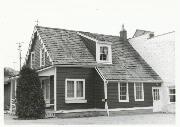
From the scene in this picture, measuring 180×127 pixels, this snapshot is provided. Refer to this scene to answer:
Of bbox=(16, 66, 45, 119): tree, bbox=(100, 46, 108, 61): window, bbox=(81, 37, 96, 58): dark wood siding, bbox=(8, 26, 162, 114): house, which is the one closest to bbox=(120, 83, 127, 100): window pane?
bbox=(8, 26, 162, 114): house

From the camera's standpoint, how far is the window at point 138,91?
27.6 metres

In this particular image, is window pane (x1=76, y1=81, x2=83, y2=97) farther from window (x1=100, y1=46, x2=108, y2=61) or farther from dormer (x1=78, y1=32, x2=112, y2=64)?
window (x1=100, y1=46, x2=108, y2=61)

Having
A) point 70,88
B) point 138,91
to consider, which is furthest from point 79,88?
point 138,91

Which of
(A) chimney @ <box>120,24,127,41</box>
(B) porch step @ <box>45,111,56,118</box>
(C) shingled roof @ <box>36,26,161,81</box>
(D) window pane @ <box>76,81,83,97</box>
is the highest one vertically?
(A) chimney @ <box>120,24,127,41</box>

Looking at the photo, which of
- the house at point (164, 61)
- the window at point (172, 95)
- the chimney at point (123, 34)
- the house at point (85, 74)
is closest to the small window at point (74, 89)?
the house at point (85, 74)

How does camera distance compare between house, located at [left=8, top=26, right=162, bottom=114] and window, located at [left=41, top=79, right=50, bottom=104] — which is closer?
house, located at [left=8, top=26, right=162, bottom=114]

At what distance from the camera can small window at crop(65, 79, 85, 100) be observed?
24.9m

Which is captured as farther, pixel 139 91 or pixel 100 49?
pixel 139 91

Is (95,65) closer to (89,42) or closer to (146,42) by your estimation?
(89,42)

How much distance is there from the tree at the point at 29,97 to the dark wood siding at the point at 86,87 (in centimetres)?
156

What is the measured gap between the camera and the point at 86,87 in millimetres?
25828

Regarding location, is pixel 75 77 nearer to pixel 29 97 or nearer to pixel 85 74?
pixel 85 74

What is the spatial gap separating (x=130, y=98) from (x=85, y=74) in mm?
4454

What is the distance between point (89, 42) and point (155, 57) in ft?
21.3
